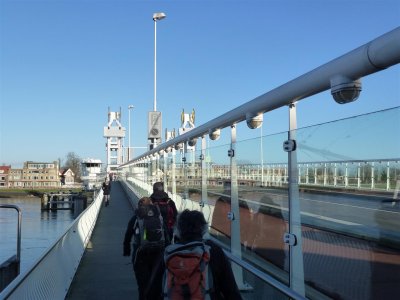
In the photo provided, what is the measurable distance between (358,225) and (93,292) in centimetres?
513

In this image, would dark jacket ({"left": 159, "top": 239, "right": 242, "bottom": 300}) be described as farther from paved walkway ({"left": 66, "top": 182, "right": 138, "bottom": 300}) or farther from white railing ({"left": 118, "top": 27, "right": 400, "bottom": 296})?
paved walkway ({"left": 66, "top": 182, "right": 138, "bottom": 300})

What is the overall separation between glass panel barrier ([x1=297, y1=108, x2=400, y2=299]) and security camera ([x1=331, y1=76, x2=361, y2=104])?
6.9 inches

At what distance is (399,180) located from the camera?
324cm

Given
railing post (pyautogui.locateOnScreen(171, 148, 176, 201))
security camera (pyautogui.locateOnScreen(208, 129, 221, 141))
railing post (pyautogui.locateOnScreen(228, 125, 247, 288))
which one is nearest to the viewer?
railing post (pyautogui.locateOnScreen(228, 125, 247, 288))

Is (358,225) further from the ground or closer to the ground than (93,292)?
further from the ground

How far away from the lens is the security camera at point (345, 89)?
384 centimetres

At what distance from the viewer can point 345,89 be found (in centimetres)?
386

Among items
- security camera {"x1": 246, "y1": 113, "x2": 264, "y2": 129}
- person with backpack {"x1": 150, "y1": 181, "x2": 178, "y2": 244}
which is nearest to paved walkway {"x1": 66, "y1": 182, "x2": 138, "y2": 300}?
person with backpack {"x1": 150, "y1": 181, "x2": 178, "y2": 244}

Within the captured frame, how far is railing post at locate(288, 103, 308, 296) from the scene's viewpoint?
461 centimetres

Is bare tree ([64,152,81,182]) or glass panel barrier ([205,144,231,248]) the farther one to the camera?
bare tree ([64,152,81,182])

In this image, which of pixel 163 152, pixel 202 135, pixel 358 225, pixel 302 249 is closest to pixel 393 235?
pixel 358 225

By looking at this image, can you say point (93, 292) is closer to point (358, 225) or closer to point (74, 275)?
point (74, 275)

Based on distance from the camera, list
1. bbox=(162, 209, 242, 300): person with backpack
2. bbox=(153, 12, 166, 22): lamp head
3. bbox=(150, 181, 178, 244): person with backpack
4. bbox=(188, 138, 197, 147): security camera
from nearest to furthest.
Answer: bbox=(162, 209, 242, 300): person with backpack < bbox=(150, 181, 178, 244): person with backpack < bbox=(188, 138, 197, 147): security camera < bbox=(153, 12, 166, 22): lamp head

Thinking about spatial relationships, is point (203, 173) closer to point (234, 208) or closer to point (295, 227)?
point (234, 208)
